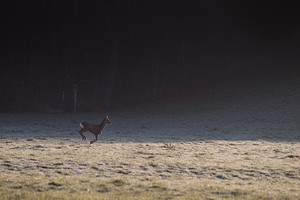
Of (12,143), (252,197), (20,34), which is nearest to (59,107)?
(20,34)

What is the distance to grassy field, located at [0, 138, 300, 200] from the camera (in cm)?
827

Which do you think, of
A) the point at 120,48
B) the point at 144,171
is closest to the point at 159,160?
the point at 144,171

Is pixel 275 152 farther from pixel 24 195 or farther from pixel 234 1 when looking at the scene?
pixel 234 1

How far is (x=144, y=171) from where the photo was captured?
10.7 m

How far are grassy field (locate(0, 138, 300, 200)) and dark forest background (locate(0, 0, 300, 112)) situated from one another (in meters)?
20.8

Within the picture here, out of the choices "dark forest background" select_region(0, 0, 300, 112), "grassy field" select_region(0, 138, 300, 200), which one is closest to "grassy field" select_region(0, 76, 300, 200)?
"grassy field" select_region(0, 138, 300, 200)

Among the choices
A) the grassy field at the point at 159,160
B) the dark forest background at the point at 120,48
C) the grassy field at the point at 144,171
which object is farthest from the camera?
the dark forest background at the point at 120,48

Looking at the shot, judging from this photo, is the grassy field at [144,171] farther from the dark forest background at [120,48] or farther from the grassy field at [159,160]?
the dark forest background at [120,48]

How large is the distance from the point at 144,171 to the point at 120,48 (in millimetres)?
29758

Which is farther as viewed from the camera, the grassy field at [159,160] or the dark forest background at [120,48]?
the dark forest background at [120,48]

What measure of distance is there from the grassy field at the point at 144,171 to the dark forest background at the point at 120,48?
2083 centimetres

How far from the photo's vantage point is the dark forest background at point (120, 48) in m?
36.1

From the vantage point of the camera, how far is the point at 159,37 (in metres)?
39.0

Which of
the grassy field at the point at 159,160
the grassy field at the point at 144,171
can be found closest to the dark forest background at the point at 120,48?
the grassy field at the point at 159,160
